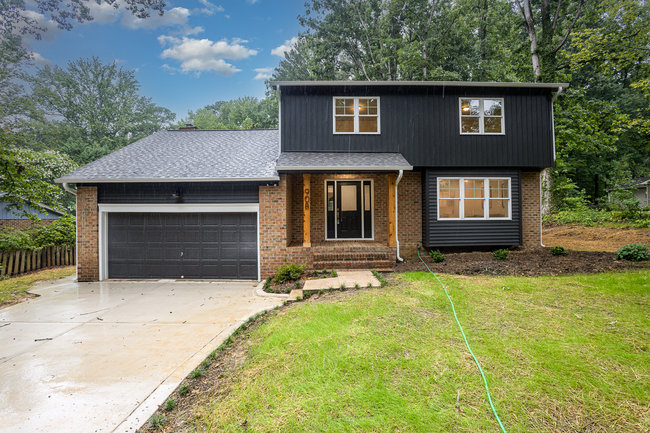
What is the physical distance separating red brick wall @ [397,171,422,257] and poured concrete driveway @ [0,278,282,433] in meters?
4.99

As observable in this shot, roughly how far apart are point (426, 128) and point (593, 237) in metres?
8.61

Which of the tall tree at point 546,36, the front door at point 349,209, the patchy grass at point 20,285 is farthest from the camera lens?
the tall tree at point 546,36

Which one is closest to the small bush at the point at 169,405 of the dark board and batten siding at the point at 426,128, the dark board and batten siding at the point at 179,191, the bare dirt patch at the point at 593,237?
the dark board and batten siding at the point at 179,191

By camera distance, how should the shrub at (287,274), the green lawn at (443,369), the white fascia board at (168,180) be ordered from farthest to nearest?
1. the white fascia board at (168,180)
2. the shrub at (287,274)
3. the green lawn at (443,369)

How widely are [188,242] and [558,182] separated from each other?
20.0m

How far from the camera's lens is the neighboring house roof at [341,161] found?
7793 millimetres

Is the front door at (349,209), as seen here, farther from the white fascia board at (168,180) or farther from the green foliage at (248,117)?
the green foliage at (248,117)

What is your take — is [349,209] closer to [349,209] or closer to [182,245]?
[349,209]

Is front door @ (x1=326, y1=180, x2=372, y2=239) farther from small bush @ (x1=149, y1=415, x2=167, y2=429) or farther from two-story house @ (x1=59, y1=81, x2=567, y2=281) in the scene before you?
small bush @ (x1=149, y1=415, x2=167, y2=429)

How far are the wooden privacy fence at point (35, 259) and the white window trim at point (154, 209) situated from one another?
4.27 m

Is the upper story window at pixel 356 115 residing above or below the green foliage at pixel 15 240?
above

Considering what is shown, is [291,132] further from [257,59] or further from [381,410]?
[257,59]

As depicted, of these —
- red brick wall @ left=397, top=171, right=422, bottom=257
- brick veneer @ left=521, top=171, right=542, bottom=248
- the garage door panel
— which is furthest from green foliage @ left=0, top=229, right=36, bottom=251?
brick veneer @ left=521, top=171, right=542, bottom=248

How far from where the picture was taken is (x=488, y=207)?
9156mm
